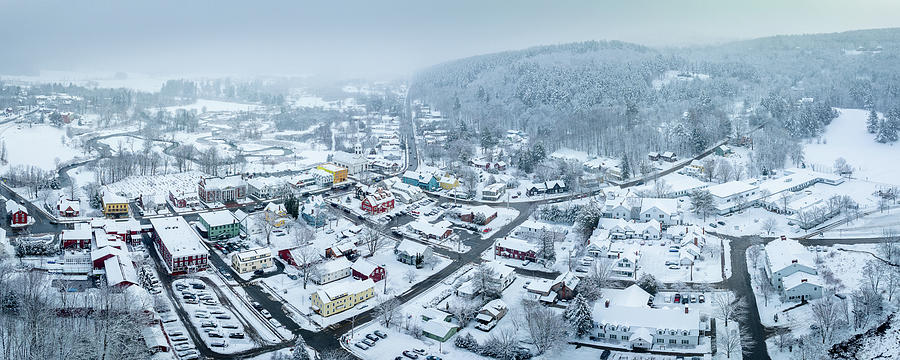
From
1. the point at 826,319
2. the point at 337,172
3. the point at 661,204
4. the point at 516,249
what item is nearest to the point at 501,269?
the point at 516,249

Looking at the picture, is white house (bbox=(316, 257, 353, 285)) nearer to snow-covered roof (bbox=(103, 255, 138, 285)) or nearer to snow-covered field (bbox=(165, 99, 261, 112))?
snow-covered roof (bbox=(103, 255, 138, 285))

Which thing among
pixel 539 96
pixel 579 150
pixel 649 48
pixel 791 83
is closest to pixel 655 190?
pixel 579 150

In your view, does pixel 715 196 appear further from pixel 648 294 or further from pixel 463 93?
pixel 463 93

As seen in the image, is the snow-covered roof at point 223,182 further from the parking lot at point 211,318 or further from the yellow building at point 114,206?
the parking lot at point 211,318

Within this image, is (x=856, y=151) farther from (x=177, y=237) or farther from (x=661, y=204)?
(x=177, y=237)

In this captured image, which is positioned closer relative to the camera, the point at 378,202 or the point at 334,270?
the point at 334,270
